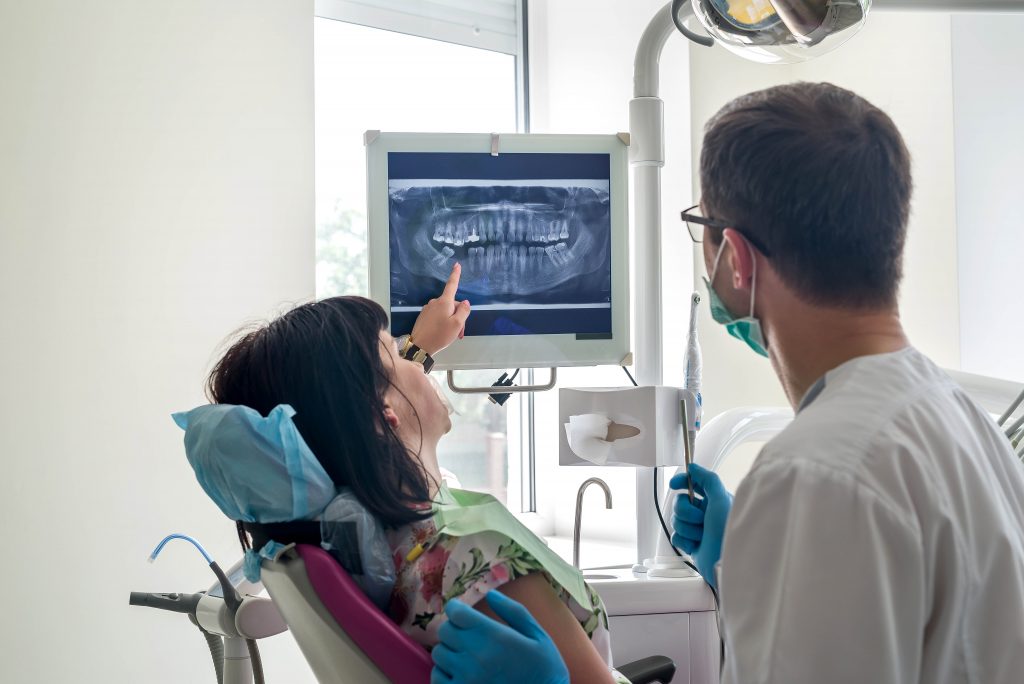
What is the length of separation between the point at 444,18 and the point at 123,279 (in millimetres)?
1367

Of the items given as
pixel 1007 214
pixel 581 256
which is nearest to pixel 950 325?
pixel 1007 214

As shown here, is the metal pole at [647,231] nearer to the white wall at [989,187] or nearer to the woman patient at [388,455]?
the woman patient at [388,455]

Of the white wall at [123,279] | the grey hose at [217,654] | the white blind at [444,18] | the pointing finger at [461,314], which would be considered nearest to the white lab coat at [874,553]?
the grey hose at [217,654]

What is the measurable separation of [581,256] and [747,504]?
1189 mm

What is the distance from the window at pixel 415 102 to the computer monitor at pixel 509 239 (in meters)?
0.52

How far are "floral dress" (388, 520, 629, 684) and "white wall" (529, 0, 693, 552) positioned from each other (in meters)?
1.41

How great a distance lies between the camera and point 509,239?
1.99m

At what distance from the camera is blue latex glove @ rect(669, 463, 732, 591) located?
1.43m

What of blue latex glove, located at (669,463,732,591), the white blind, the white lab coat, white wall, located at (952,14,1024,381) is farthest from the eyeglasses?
the white blind

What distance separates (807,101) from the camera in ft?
3.42

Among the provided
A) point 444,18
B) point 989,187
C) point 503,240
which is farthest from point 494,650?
point 444,18

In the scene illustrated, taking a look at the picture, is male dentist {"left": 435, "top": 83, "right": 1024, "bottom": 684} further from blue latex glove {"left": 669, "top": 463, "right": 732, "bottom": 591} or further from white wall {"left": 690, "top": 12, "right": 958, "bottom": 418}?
white wall {"left": 690, "top": 12, "right": 958, "bottom": 418}

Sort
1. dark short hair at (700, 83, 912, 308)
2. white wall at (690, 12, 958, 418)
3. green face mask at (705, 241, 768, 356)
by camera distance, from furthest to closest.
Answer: white wall at (690, 12, 958, 418) → green face mask at (705, 241, 768, 356) → dark short hair at (700, 83, 912, 308)

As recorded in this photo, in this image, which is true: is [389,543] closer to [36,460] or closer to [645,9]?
[36,460]
